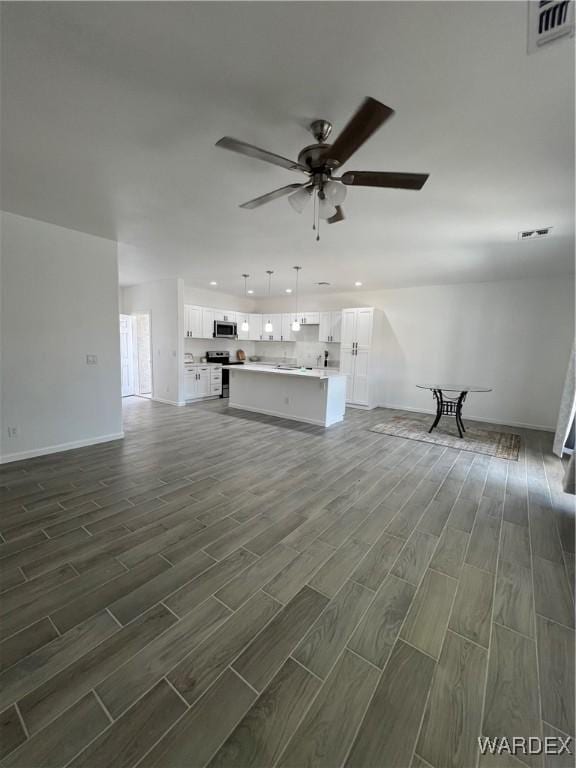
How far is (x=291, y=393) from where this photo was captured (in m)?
5.68

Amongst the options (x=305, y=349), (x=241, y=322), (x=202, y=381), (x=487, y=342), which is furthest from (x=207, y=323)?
(x=487, y=342)

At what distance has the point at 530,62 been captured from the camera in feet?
4.64

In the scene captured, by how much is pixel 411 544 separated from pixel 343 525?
19.9 inches

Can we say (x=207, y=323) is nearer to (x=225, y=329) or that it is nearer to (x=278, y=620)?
(x=225, y=329)

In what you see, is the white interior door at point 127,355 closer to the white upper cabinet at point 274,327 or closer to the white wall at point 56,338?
the white upper cabinet at point 274,327

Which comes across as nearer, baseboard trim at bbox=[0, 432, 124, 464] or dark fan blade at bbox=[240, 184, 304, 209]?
dark fan blade at bbox=[240, 184, 304, 209]

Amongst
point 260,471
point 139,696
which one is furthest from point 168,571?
point 260,471

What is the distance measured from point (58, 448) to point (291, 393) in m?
3.57

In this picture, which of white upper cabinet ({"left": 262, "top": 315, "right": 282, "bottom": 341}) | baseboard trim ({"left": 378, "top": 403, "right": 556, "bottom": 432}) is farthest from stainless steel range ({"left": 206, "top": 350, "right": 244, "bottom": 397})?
baseboard trim ({"left": 378, "top": 403, "right": 556, "bottom": 432})

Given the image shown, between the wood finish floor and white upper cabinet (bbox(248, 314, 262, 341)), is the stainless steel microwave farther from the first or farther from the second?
the wood finish floor

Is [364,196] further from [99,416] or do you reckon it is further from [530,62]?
[99,416]

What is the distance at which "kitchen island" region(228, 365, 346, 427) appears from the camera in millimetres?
5270

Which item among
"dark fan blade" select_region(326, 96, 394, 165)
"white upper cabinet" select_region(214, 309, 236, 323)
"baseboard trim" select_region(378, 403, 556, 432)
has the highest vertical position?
"dark fan blade" select_region(326, 96, 394, 165)

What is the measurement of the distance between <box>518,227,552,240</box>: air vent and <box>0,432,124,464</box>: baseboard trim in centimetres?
578
